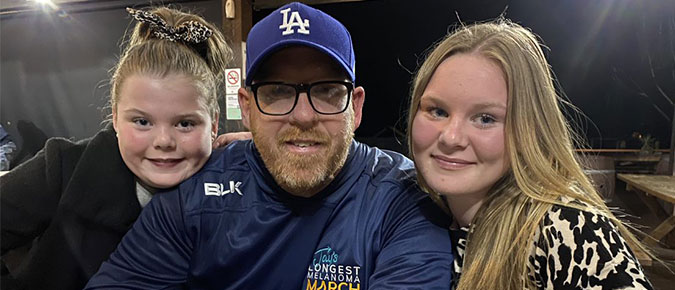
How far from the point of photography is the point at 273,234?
1040mm

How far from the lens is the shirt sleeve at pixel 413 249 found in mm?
885

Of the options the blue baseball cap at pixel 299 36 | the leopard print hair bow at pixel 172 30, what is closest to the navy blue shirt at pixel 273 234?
the blue baseball cap at pixel 299 36

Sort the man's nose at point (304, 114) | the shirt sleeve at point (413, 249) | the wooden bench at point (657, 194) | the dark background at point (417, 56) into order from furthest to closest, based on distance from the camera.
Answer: the dark background at point (417, 56) < the wooden bench at point (657, 194) < the man's nose at point (304, 114) < the shirt sleeve at point (413, 249)

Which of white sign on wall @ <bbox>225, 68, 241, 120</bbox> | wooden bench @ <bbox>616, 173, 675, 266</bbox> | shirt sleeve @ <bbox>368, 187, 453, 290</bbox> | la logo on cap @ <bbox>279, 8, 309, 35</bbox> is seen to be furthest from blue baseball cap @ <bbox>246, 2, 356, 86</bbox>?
wooden bench @ <bbox>616, 173, 675, 266</bbox>

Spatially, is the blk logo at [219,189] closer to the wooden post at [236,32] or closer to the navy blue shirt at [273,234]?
the navy blue shirt at [273,234]

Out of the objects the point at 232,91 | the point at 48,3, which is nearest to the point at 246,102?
the point at 232,91

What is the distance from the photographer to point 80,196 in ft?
3.69

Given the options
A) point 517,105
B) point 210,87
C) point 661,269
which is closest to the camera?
point 517,105

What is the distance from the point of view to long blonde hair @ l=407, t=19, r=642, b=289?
2.93 feet

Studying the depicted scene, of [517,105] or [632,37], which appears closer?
[517,105]

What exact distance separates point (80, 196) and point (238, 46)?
89.3 inches

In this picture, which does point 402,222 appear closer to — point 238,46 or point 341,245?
point 341,245

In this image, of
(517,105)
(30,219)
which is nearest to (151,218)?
(30,219)

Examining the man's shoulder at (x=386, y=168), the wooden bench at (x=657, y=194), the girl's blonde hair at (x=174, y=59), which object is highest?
the girl's blonde hair at (x=174, y=59)
